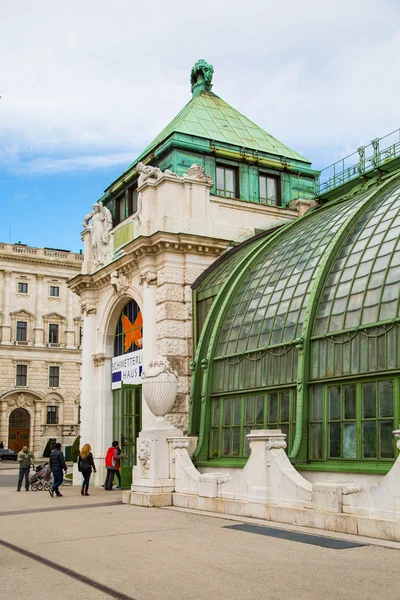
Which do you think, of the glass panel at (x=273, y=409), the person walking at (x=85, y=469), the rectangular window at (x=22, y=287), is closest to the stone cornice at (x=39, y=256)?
the rectangular window at (x=22, y=287)

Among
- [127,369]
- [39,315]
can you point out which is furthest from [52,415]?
[127,369]

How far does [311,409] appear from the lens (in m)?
18.0

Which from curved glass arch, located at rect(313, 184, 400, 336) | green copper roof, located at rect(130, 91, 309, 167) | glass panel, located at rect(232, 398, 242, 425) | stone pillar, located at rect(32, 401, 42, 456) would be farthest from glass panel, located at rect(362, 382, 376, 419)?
stone pillar, located at rect(32, 401, 42, 456)

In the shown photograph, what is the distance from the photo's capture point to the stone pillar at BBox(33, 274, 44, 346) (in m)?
77.8

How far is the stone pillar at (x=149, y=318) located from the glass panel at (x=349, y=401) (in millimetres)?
9721

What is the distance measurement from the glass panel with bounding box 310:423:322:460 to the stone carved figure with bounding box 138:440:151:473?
184 inches

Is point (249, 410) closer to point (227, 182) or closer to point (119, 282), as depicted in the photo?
point (119, 282)

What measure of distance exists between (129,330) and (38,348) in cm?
5112

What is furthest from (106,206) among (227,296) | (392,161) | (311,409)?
(311,409)

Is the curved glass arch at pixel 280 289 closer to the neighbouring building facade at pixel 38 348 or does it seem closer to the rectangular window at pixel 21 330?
the neighbouring building facade at pixel 38 348

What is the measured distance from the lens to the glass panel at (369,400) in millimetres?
15998

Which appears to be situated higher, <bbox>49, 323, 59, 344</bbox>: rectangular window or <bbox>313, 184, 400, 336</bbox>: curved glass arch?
<bbox>49, 323, 59, 344</bbox>: rectangular window

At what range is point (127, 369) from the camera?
28406mm

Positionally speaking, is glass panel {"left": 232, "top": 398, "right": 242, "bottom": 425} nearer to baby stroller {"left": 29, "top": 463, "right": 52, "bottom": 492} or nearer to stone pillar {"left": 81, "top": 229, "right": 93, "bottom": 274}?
baby stroller {"left": 29, "top": 463, "right": 52, "bottom": 492}
